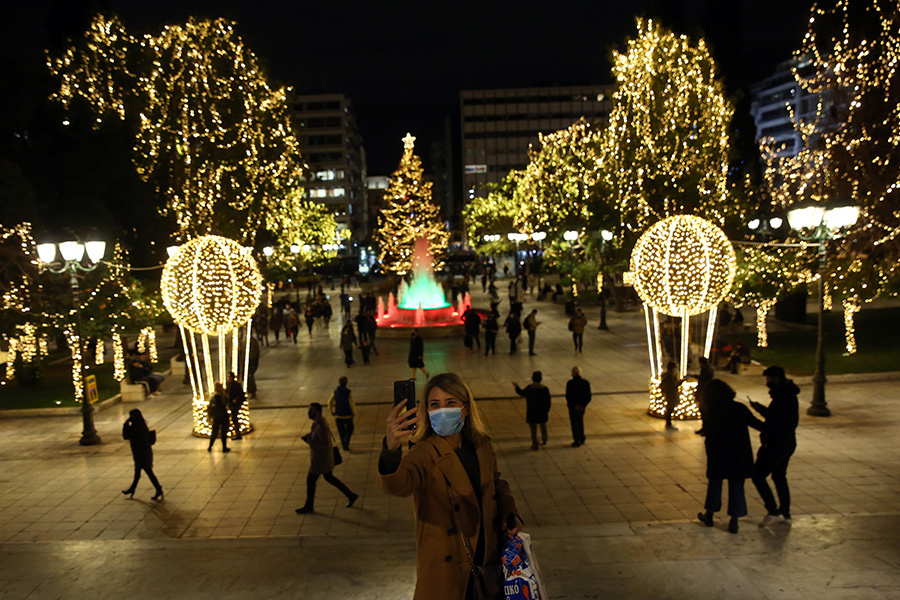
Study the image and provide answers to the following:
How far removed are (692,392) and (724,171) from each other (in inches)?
568

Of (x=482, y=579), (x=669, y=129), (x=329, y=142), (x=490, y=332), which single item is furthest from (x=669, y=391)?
(x=329, y=142)

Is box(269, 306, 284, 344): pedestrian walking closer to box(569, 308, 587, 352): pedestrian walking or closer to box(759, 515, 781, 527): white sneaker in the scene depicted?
box(569, 308, 587, 352): pedestrian walking

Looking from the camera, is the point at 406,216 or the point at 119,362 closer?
the point at 119,362

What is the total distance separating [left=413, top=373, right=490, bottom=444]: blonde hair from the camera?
166 inches

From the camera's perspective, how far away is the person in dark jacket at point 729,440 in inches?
311

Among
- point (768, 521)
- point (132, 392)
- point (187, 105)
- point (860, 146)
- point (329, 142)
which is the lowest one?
point (768, 521)

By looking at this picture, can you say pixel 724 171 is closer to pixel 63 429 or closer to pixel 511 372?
pixel 511 372

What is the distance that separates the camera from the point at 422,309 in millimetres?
31641

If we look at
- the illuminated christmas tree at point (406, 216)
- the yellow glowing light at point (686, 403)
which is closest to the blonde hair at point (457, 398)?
the yellow glowing light at point (686, 403)

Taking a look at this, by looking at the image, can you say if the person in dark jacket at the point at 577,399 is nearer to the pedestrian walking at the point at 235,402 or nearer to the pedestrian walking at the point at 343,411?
the pedestrian walking at the point at 343,411

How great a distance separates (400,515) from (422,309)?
22.3m

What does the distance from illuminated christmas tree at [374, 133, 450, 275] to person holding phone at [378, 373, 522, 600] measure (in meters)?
58.9

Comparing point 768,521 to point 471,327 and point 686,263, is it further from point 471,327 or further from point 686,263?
point 471,327

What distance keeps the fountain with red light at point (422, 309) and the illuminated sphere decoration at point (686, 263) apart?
50.5ft
